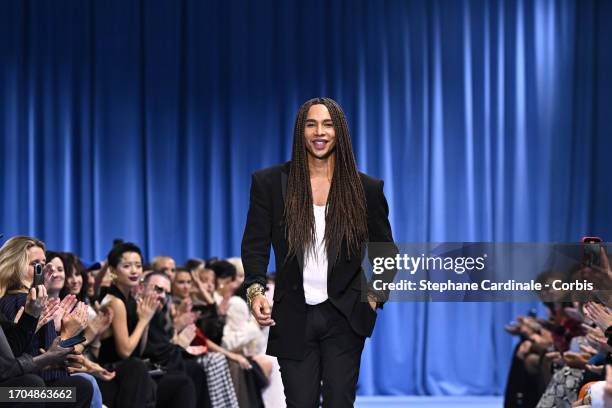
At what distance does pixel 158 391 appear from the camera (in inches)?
266

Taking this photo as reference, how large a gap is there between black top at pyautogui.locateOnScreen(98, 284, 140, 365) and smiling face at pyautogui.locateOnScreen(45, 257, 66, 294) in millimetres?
569

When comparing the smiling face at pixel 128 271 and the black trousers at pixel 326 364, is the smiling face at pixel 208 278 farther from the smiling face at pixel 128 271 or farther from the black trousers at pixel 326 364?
the black trousers at pixel 326 364

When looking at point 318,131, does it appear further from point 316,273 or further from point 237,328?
point 237,328

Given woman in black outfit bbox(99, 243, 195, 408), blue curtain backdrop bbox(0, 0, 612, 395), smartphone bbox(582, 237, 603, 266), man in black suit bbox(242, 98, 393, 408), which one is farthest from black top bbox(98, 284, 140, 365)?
blue curtain backdrop bbox(0, 0, 612, 395)

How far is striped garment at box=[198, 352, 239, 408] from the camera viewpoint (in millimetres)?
7363

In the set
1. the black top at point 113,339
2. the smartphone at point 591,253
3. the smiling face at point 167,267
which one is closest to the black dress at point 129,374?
the black top at point 113,339

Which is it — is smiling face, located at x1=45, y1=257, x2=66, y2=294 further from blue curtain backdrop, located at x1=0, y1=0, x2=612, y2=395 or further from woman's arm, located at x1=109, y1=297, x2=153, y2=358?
blue curtain backdrop, located at x1=0, y1=0, x2=612, y2=395

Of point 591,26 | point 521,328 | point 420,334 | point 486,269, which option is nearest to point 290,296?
point 486,269

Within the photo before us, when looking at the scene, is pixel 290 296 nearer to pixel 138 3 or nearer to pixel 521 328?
pixel 521 328

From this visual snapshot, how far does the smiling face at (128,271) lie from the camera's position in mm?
6469

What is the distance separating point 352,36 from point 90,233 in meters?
3.52

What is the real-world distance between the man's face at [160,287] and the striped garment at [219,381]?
545 millimetres

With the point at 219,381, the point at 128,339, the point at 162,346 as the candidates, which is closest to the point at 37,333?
the point at 128,339

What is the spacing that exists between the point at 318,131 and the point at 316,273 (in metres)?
0.51
